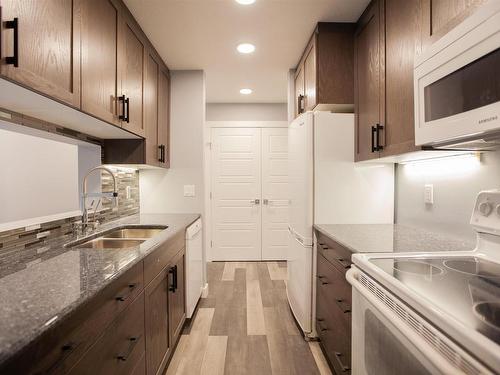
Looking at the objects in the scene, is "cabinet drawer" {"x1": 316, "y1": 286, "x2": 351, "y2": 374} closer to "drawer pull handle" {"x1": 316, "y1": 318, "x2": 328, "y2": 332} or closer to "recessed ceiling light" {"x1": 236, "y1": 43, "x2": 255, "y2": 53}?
"drawer pull handle" {"x1": 316, "y1": 318, "x2": 328, "y2": 332}

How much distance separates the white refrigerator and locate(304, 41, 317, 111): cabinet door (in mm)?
242

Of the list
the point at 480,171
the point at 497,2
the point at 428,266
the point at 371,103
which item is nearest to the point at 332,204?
the point at 371,103

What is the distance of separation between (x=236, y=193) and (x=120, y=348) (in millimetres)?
3447

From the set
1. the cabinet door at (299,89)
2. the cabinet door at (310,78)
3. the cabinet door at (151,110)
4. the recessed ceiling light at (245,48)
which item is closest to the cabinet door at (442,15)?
the cabinet door at (310,78)

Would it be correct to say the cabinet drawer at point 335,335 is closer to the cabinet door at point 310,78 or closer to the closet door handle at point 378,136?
the closet door handle at point 378,136

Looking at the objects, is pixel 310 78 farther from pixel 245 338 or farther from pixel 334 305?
pixel 245 338

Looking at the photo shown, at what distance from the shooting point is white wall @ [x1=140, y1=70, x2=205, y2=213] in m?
3.15

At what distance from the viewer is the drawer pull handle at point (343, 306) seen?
5.16ft

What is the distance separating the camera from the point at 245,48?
266 cm

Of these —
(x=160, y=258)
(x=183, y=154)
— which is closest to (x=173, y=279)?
(x=160, y=258)

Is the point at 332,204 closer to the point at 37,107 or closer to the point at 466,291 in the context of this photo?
the point at 466,291

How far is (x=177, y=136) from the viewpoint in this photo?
3164mm

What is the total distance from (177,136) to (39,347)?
2.66 meters

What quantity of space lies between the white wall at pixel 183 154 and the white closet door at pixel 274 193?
1.58 m
